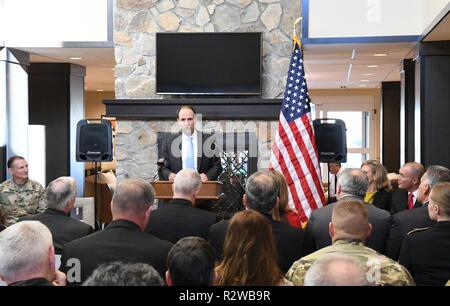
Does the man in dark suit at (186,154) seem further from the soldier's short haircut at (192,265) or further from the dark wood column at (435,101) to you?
the soldier's short haircut at (192,265)

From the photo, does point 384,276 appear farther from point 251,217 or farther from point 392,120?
point 392,120

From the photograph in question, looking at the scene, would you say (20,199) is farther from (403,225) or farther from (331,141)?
(403,225)

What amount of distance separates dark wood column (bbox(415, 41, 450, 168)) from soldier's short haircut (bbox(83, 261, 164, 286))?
7668mm

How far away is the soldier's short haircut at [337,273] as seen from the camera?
6.41ft

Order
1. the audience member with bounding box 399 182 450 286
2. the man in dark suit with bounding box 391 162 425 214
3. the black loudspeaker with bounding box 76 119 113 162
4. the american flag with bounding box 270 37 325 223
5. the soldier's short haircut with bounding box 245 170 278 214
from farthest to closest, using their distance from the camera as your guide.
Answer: the black loudspeaker with bounding box 76 119 113 162 → the american flag with bounding box 270 37 325 223 → the man in dark suit with bounding box 391 162 425 214 → the soldier's short haircut with bounding box 245 170 278 214 → the audience member with bounding box 399 182 450 286

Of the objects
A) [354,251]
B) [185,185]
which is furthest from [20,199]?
[354,251]

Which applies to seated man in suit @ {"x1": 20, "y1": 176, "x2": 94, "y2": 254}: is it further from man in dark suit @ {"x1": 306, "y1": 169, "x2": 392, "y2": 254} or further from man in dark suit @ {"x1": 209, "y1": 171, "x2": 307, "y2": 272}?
man in dark suit @ {"x1": 306, "y1": 169, "x2": 392, "y2": 254}

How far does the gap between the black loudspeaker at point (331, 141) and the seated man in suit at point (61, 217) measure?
11.8 feet

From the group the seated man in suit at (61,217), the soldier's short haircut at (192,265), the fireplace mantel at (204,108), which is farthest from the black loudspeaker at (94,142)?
the soldier's short haircut at (192,265)

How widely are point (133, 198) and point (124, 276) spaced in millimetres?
1640

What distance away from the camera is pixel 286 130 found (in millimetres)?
6840

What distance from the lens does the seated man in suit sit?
13.9ft

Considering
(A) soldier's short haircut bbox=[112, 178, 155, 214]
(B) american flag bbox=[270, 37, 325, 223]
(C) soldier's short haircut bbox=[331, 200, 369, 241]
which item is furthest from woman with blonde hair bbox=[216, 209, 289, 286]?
(B) american flag bbox=[270, 37, 325, 223]

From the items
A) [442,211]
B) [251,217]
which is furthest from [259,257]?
[442,211]
